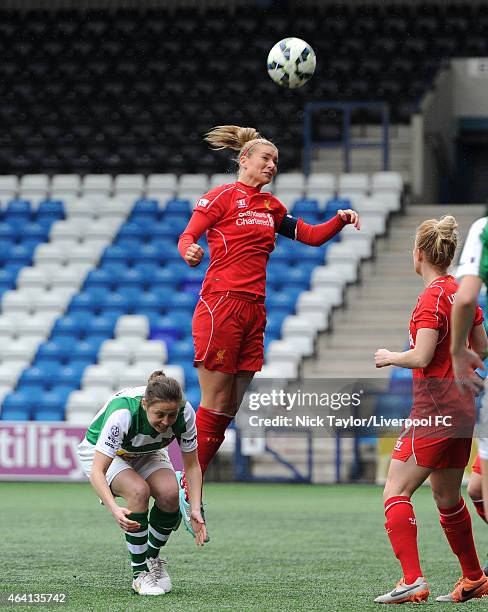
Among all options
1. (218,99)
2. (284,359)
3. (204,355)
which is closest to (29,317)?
(284,359)

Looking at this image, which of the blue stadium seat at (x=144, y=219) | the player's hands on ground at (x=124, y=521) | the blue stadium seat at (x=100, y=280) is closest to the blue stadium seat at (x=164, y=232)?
the blue stadium seat at (x=144, y=219)

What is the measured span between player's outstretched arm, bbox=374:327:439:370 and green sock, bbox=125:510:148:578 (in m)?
1.31

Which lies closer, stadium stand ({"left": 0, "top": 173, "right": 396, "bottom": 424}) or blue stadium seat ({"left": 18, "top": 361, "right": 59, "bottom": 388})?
stadium stand ({"left": 0, "top": 173, "right": 396, "bottom": 424})

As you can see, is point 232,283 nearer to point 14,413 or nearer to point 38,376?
point 14,413

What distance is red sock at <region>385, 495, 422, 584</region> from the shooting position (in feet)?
16.0

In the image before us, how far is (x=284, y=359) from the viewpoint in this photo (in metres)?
14.2

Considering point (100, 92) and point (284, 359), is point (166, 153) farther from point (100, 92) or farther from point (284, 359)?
point (284, 359)

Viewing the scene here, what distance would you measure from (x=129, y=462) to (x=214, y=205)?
4.07ft

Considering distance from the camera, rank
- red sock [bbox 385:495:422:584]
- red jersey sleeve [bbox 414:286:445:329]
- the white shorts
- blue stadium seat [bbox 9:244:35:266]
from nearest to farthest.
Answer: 1. red jersey sleeve [bbox 414:286:445:329]
2. red sock [bbox 385:495:422:584]
3. the white shorts
4. blue stadium seat [bbox 9:244:35:266]

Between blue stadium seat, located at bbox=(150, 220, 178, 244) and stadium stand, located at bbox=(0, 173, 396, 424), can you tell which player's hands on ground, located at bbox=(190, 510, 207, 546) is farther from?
blue stadium seat, located at bbox=(150, 220, 178, 244)

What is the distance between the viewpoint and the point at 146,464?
5.52 metres

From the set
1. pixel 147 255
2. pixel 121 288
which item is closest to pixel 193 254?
pixel 121 288

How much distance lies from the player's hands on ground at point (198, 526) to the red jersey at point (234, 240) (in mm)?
1101

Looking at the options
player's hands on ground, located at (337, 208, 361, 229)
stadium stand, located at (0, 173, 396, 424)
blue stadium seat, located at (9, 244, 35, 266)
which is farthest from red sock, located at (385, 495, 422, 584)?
blue stadium seat, located at (9, 244, 35, 266)
